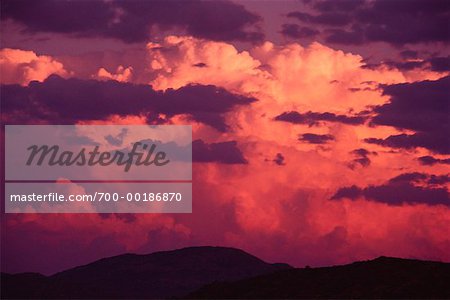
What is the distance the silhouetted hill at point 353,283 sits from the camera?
298 feet

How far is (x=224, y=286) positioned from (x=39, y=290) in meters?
72.4

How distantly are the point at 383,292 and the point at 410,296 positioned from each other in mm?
3581

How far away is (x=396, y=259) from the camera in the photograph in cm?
10312

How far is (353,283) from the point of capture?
9781 centimetres

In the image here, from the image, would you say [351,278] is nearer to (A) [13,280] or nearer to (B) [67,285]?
(B) [67,285]

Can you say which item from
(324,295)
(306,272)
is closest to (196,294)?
(306,272)

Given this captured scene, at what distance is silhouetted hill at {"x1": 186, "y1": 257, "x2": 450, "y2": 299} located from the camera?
90.7m

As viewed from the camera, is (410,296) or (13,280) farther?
(13,280)

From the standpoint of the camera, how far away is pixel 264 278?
110375 mm

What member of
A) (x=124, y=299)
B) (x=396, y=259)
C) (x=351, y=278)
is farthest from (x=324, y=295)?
(x=124, y=299)

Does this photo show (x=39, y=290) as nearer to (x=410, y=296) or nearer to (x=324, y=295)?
(x=324, y=295)

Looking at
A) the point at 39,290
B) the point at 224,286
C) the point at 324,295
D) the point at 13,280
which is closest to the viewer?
the point at 324,295

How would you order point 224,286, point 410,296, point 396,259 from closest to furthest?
1. point 410,296
2. point 396,259
3. point 224,286

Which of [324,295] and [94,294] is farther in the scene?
[94,294]
